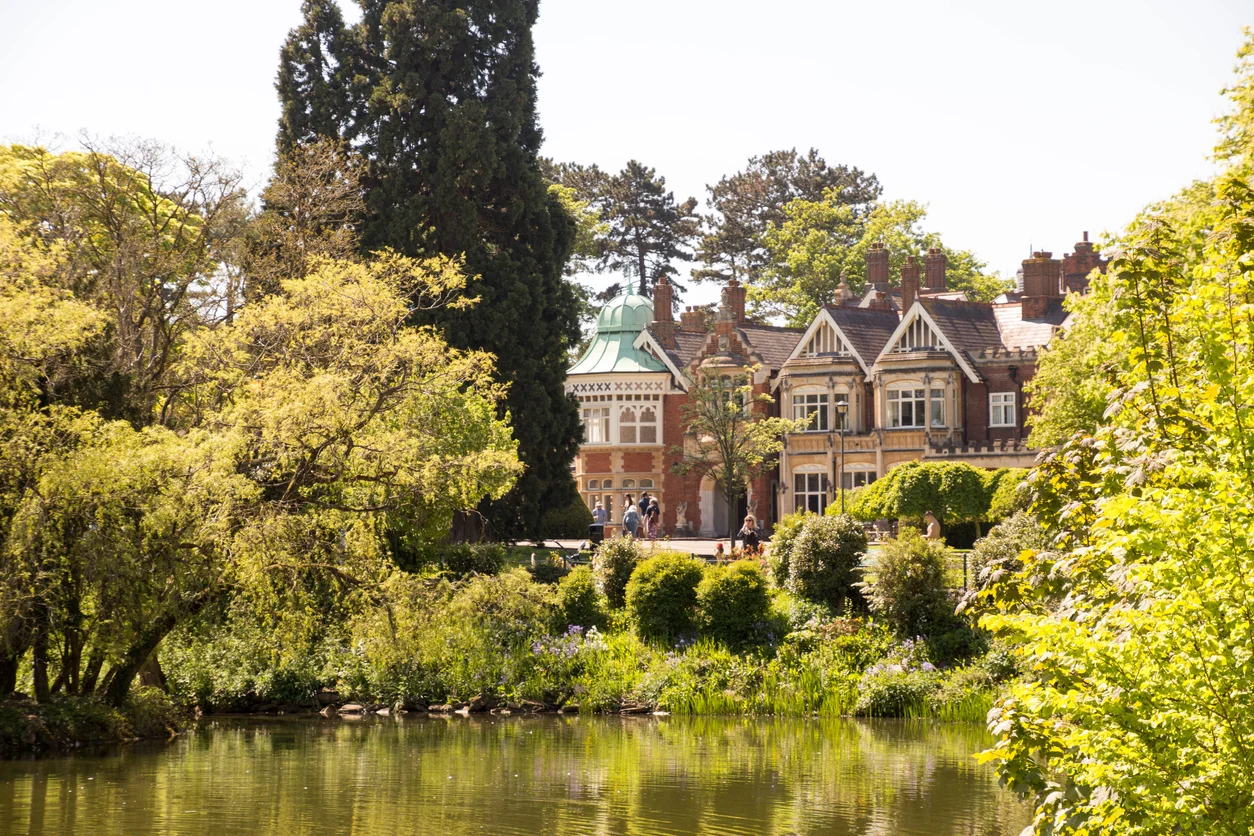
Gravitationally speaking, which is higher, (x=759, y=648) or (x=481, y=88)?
(x=481, y=88)

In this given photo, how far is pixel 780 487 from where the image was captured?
58750mm

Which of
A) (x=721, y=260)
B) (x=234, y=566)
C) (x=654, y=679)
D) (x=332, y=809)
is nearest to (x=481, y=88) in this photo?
(x=654, y=679)

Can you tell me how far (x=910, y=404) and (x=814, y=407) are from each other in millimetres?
4317

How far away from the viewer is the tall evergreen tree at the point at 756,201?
84.1 meters

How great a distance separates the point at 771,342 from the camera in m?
62.1

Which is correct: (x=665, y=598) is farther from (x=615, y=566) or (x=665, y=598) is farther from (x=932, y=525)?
(x=932, y=525)

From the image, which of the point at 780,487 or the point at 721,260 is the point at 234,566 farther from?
the point at 721,260

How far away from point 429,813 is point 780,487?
43150 mm

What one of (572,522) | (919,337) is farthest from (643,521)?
(919,337)

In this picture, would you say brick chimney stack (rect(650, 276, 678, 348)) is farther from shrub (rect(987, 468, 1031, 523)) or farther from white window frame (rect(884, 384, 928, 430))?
shrub (rect(987, 468, 1031, 523))

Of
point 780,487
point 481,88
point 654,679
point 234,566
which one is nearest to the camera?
point 234,566

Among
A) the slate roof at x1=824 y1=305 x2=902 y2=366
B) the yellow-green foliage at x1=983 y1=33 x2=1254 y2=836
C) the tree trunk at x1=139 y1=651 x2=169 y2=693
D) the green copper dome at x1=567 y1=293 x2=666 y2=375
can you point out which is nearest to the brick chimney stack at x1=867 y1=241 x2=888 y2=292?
the slate roof at x1=824 y1=305 x2=902 y2=366

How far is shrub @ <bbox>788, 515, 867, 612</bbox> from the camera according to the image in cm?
3016

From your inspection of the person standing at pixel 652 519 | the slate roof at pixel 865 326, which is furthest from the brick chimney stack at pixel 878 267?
the person standing at pixel 652 519
